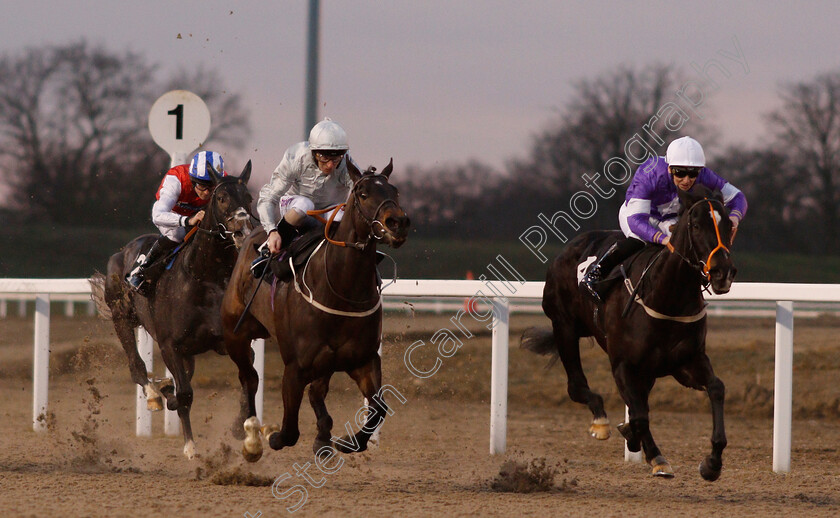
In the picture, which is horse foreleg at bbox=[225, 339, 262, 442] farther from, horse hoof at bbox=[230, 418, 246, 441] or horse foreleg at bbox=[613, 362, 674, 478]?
horse foreleg at bbox=[613, 362, 674, 478]

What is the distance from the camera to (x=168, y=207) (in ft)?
24.1

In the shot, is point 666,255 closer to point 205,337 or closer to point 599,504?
point 599,504

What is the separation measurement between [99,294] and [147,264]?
1.16m

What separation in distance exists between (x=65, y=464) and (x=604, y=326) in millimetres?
3563

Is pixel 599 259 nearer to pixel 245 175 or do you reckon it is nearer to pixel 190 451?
pixel 245 175

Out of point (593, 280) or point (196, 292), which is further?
point (196, 292)

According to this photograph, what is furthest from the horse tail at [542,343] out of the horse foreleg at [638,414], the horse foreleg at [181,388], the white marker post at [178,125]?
the white marker post at [178,125]

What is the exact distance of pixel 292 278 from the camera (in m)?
5.84

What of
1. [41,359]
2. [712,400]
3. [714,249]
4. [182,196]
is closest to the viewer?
[714,249]

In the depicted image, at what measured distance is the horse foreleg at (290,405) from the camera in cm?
554

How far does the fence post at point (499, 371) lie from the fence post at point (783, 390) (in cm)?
178

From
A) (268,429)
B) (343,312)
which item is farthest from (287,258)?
(268,429)

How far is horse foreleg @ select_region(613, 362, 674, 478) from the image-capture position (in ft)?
18.1

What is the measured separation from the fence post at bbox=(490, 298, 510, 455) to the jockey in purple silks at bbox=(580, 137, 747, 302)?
1061 millimetres
